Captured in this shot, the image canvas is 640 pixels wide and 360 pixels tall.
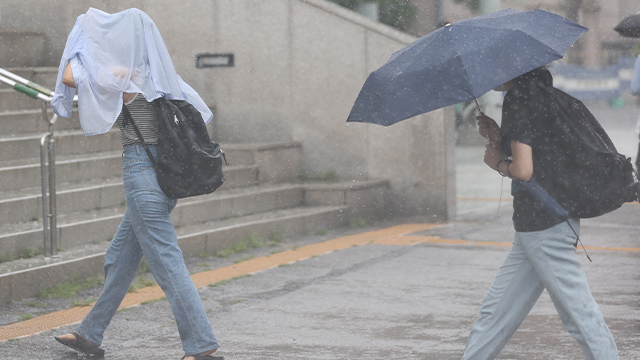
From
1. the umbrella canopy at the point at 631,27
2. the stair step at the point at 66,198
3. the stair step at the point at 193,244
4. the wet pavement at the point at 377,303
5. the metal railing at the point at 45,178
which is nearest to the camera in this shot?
the wet pavement at the point at 377,303

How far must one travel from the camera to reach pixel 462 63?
387 cm

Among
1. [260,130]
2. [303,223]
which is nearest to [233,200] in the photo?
[303,223]

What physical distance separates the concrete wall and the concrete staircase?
29cm

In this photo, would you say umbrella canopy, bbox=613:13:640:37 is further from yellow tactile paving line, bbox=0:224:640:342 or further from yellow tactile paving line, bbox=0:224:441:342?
yellow tactile paving line, bbox=0:224:441:342

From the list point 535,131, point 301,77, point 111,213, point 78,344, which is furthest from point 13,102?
point 535,131

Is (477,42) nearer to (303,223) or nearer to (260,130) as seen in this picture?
(303,223)

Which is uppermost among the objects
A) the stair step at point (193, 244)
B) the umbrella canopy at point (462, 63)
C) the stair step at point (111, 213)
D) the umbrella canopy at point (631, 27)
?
the umbrella canopy at point (631, 27)

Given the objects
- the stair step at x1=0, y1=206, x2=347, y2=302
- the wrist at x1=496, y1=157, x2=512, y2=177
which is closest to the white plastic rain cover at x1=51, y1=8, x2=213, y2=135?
the wrist at x1=496, y1=157, x2=512, y2=177

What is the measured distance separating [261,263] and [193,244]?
0.63 metres

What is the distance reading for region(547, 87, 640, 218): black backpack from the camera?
3924 mm

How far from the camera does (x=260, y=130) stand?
36.6 feet

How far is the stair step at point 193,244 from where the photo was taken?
6.55 meters

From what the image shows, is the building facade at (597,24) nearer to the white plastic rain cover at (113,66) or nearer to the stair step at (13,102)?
the stair step at (13,102)

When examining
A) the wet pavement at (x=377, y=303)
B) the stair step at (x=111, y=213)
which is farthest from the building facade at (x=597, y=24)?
the wet pavement at (x=377, y=303)
